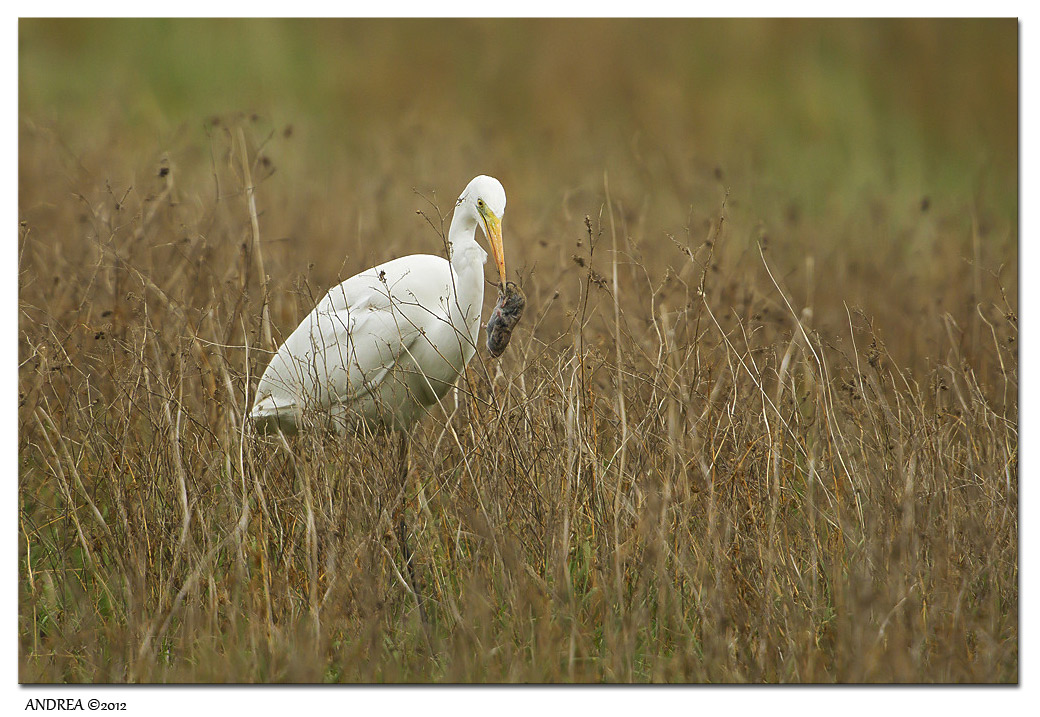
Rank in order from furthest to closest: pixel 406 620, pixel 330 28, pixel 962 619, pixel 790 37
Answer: pixel 330 28, pixel 790 37, pixel 406 620, pixel 962 619

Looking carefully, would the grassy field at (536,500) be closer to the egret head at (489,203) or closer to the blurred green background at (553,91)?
the egret head at (489,203)

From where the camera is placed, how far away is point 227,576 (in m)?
2.74

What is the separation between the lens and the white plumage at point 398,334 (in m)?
3.16

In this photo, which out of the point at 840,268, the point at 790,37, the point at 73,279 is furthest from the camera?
the point at 790,37

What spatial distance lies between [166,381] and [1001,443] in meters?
2.44

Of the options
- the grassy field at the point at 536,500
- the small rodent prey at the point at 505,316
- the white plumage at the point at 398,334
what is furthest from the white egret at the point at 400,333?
the small rodent prey at the point at 505,316

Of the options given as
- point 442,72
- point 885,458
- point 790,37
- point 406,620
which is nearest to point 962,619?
point 885,458

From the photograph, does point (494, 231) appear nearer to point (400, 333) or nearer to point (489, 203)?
point (489, 203)

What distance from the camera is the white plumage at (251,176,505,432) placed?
3162 millimetres

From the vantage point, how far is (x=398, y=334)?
10.5ft

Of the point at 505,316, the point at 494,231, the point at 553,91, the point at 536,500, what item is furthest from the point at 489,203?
the point at 553,91

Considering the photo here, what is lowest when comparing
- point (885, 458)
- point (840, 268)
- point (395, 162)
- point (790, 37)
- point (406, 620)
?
point (406, 620)

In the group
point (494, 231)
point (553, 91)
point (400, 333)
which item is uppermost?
point (553, 91)
